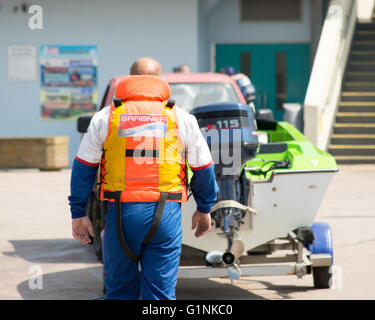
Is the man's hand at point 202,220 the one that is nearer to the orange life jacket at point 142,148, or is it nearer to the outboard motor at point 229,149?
the orange life jacket at point 142,148

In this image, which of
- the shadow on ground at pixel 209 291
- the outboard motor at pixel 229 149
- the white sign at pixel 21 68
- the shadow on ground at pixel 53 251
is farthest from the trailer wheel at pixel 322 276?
the white sign at pixel 21 68

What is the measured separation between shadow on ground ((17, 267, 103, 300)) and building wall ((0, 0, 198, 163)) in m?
11.7

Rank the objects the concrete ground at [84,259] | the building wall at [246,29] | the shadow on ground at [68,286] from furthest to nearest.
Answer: the building wall at [246,29] → the concrete ground at [84,259] → the shadow on ground at [68,286]

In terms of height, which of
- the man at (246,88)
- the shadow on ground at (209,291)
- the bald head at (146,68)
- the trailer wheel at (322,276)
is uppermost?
the bald head at (146,68)

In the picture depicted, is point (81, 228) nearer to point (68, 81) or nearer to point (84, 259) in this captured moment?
point (84, 259)

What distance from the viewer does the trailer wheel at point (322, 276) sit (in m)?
7.19

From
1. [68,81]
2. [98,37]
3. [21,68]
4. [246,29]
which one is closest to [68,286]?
[68,81]

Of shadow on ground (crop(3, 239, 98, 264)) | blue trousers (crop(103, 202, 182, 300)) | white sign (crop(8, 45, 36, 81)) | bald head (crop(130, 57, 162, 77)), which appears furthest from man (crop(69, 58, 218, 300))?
white sign (crop(8, 45, 36, 81))

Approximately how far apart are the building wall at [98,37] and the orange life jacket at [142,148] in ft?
49.1

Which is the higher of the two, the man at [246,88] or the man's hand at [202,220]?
the man at [246,88]

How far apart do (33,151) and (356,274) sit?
11621mm

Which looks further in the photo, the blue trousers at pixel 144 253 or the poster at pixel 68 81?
the poster at pixel 68 81

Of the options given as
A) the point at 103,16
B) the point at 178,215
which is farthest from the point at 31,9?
the point at 178,215
